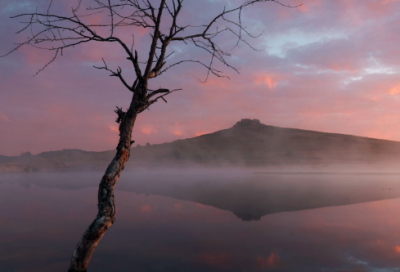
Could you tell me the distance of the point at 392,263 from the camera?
613cm

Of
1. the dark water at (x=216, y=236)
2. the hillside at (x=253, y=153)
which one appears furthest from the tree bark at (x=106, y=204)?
the hillside at (x=253, y=153)

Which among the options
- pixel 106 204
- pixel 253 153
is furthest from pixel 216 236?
pixel 253 153

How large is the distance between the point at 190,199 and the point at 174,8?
1211 cm

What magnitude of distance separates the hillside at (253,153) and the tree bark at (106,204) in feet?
182

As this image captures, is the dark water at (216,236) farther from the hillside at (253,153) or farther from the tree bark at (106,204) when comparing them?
the hillside at (253,153)

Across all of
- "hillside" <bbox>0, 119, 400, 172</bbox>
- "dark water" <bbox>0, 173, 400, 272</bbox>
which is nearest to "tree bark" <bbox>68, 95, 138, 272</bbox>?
"dark water" <bbox>0, 173, 400, 272</bbox>

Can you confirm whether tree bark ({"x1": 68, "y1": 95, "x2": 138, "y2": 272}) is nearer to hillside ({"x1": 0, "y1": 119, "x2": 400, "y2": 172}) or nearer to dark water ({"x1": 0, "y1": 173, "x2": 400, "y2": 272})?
dark water ({"x1": 0, "y1": 173, "x2": 400, "y2": 272})

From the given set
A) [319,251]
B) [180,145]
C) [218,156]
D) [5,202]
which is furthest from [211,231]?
[180,145]

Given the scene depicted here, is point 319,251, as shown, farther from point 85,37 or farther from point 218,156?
point 218,156

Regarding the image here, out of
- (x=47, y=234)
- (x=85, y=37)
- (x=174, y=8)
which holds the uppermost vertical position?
(x=174, y=8)

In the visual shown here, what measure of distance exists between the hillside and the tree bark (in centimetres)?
5558

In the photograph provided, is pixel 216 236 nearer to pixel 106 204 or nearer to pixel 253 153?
pixel 106 204

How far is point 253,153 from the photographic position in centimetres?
7131

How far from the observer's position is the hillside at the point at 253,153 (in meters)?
59.9
